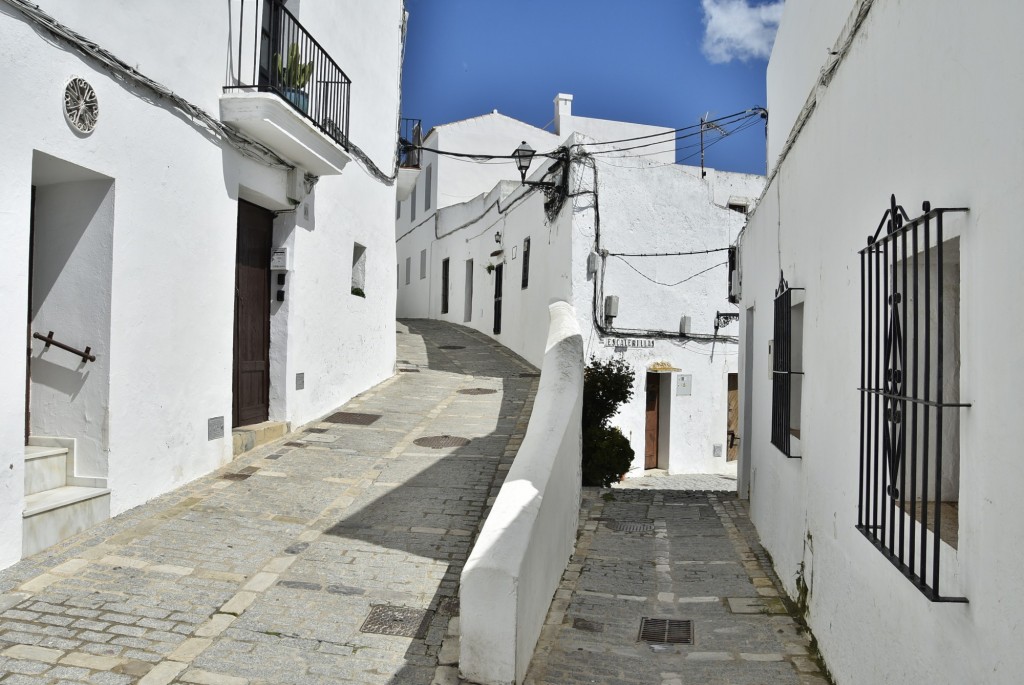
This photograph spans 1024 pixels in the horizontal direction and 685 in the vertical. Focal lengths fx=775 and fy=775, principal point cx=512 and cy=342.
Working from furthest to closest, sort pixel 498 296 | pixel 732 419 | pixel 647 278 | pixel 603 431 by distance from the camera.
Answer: pixel 498 296, pixel 732 419, pixel 647 278, pixel 603 431

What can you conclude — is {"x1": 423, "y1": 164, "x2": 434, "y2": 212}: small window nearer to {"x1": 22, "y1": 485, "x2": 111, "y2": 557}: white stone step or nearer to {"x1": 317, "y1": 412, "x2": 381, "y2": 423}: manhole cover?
{"x1": 317, "y1": 412, "x2": 381, "y2": 423}: manhole cover

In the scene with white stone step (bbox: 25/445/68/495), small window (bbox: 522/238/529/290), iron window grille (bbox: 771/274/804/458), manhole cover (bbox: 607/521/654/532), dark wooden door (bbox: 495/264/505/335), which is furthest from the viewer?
dark wooden door (bbox: 495/264/505/335)

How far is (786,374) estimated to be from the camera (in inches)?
205

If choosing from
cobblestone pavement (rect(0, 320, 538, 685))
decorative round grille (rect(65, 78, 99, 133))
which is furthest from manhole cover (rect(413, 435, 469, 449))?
decorative round grille (rect(65, 78, 99, 133))

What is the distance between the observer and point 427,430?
8.70 metres

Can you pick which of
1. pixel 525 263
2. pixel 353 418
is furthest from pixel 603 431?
pixel 525 263

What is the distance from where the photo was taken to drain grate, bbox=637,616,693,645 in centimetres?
444

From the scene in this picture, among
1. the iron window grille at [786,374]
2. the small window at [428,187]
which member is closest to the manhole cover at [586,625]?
the iron window grille at [786,374]

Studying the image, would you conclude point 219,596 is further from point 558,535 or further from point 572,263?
point 572,263

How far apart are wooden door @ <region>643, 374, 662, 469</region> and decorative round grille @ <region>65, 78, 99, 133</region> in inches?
384

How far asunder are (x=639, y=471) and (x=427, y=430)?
5.10 m

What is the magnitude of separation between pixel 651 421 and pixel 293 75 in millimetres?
8218

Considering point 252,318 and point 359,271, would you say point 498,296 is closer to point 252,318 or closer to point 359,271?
point 359,271

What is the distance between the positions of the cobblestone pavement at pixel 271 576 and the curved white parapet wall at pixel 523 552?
1.21 ft
